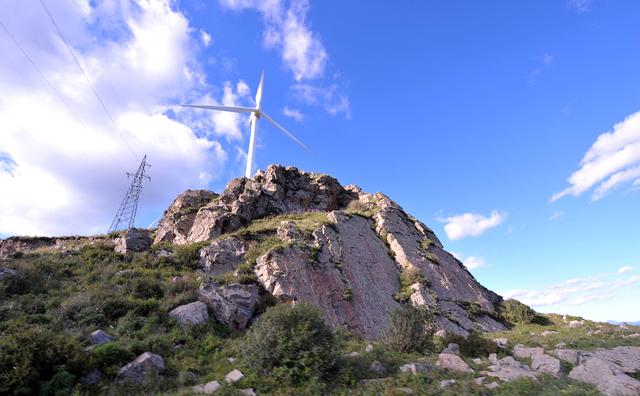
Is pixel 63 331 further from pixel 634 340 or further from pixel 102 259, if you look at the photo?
pixel 634 340

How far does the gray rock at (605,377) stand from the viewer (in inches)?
334

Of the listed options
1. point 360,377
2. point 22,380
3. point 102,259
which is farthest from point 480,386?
point 102,259

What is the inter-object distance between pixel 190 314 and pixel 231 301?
1.97 m

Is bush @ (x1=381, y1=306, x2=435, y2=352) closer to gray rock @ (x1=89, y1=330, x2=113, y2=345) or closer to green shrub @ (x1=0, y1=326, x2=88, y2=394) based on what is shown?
gray rock @ (x1=89, y1=330, x2=113, y2=345)

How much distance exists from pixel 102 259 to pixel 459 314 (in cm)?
2279

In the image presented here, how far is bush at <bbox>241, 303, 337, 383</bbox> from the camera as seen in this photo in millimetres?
9961

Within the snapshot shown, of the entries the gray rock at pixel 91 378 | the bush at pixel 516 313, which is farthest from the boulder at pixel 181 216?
the bush at pixel 516 313

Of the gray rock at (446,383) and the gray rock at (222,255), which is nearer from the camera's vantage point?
the gray rock at (446,383)

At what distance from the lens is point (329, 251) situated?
23.7m

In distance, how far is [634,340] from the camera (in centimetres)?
1559

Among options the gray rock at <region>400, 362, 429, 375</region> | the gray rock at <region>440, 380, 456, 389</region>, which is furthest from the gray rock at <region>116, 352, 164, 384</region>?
the gray rock at <region>440, 380, 456, 389</region>

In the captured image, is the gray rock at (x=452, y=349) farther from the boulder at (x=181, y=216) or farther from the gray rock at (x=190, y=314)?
the boulder at (x=181, y=216)

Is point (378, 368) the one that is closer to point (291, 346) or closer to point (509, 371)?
point (291, 346)

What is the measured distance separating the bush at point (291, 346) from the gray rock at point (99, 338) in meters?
4.57
